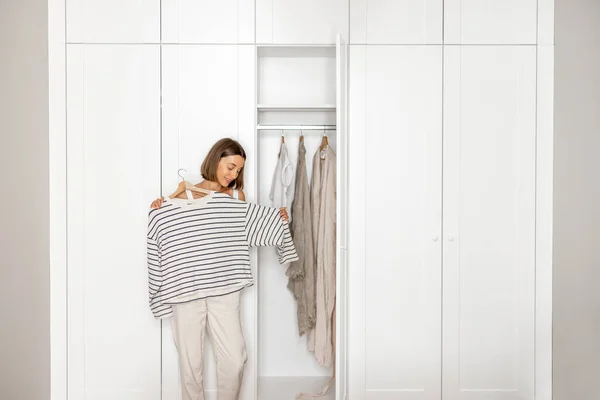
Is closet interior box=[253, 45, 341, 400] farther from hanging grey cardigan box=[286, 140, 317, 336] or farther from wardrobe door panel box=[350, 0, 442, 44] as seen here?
wardrobe door panel box=[350, 0, 442, 44]

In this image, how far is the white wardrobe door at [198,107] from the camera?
280 cm

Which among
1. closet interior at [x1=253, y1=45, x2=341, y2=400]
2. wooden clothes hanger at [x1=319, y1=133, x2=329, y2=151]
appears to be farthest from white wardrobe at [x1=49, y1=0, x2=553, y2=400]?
closet interior at [x1=253, y1=45, x2=341, y2=400]

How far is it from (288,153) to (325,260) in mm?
683

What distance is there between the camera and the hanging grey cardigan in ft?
9.70

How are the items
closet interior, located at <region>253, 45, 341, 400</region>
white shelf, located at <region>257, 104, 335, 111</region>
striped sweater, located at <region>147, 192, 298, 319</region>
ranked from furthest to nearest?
closet interior, located at <region>253, 45, 341, 400</region>
white shelf, located at <region>257, 104, 335, 111</region>
striped sweater, located at <region>147, 192, 298, 319</region>

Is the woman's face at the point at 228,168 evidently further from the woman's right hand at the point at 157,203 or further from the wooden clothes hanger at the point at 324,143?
the wooden clothes hanger at the point at 324,143
